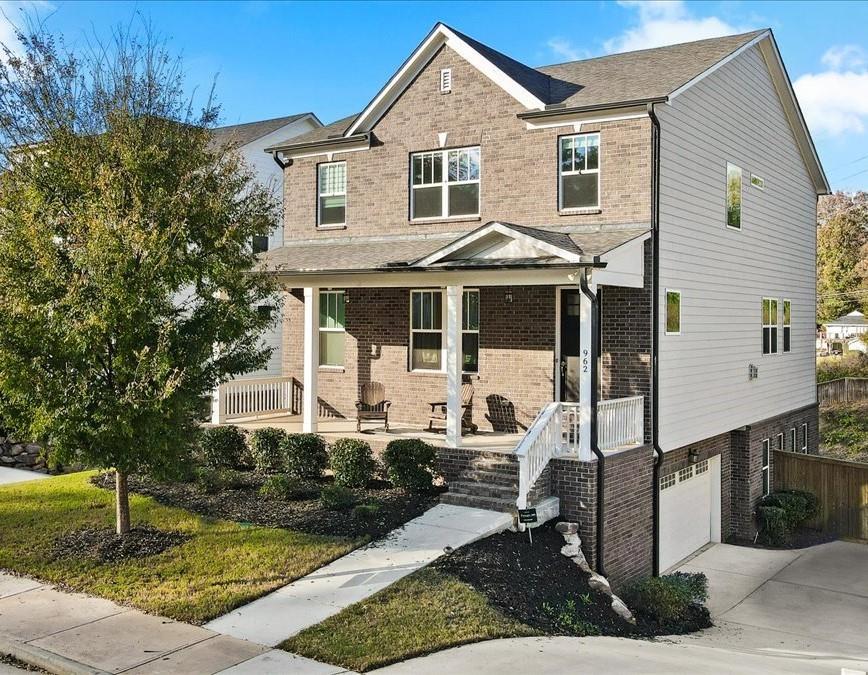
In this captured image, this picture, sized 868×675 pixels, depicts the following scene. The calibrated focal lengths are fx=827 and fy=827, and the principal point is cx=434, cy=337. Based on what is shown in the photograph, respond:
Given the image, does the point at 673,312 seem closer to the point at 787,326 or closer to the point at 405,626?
the point at 787,326

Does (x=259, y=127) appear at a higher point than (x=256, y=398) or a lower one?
higher

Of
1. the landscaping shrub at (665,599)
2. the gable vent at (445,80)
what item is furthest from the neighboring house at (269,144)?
the landscaping shrub at (665,599)

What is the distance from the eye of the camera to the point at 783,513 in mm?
17516

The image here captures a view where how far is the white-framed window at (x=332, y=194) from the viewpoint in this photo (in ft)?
58.4

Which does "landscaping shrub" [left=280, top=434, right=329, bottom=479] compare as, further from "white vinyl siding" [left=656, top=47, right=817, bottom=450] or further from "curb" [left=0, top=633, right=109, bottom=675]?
"curb" [left=0, top=633, right=109, bottom=675]

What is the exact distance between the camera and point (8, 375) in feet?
31.3

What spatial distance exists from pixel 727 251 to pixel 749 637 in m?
8.18

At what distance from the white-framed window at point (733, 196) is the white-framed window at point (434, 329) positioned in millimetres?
5512

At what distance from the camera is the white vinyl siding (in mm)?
14594

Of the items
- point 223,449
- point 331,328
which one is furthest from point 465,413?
point 223,449

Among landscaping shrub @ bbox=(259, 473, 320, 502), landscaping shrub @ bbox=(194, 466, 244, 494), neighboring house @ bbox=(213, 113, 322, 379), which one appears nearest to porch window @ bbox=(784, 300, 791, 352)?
landscaping shrub @ bbox=(259, 473, 320, 502)

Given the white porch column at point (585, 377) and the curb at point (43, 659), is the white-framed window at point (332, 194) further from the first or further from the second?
the curb at point (43, 659)

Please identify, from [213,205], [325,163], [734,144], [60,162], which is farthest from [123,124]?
[734,144]

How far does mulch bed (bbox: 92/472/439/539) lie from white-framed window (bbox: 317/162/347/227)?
6130mm
